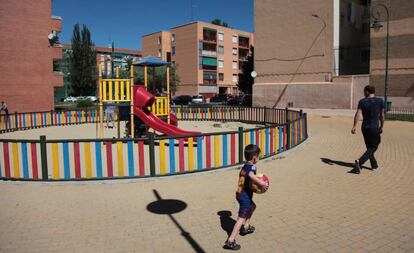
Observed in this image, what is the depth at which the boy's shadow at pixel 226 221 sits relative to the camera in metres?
5.06

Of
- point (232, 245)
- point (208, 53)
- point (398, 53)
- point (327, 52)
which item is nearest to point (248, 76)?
point (208, 53)

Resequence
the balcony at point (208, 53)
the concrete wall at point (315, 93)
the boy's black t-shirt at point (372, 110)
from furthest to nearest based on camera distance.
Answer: the balcony at point (208, 53) < the concrete wall at point (315, 93) < the boy's black t-shirt at point (372, 110)

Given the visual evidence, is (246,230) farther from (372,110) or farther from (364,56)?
(364,56)

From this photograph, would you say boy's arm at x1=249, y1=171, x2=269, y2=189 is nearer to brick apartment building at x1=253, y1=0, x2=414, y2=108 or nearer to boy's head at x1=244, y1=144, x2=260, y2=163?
boy's head at x1=244, y1=144, x2=260, y2=163

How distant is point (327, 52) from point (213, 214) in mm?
31474

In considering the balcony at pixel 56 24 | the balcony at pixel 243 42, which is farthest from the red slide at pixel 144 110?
the balcony at pixel 243 42

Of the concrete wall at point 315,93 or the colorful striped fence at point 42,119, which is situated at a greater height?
the concrete wall at point 315,93

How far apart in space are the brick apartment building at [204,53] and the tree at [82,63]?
13826 millimetres

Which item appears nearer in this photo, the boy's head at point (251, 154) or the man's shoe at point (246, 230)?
the boy's head at point (251, 154)

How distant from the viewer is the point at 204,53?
67.2 meters

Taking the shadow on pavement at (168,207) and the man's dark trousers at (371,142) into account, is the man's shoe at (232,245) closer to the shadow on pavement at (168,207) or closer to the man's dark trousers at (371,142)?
the shadow on pavement at (168,207)

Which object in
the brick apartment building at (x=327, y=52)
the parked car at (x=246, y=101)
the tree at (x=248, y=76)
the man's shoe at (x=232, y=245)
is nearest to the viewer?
the man's shoe at (x=232, y=245)

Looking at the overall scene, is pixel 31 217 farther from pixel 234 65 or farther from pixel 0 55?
pixel 234 65

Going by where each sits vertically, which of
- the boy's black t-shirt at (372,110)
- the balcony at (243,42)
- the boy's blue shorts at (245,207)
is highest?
the balcony at (243,42)
